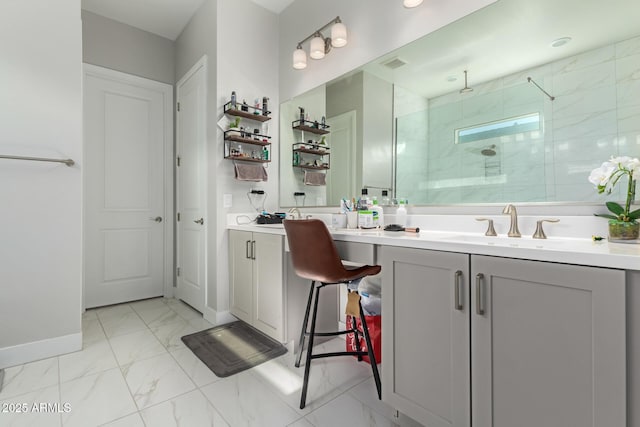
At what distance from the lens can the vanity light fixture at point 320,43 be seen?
2.18 m

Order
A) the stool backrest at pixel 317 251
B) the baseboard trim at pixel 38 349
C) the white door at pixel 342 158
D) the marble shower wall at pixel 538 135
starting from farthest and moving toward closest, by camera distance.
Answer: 1. the white door at pixel 342 158
2. the baseboard trim at pixel 38 349
3. the stool backrest at pixel 317 251
4. the marble shower wall at pixel 538 135

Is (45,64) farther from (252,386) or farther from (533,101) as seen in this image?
(533,101)

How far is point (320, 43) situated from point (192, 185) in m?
1.76

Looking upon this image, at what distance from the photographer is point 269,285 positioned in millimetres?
2090

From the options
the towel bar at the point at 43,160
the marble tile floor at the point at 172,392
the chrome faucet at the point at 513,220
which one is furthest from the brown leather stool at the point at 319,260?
the towel bar at the point at 43,160

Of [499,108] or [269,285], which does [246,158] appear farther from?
[499,108]

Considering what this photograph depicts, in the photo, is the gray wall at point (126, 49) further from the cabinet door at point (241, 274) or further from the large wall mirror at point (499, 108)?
the large wall mirror at point (499, 108)

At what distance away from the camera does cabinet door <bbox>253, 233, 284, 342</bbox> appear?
6.55 ft

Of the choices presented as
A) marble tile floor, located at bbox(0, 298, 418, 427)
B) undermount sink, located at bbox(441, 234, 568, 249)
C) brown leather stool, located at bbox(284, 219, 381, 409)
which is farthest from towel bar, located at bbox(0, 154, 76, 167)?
undermount sink, located at bbox(441, 234, 568, 249)

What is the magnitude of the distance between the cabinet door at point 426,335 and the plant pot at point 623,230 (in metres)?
0.59

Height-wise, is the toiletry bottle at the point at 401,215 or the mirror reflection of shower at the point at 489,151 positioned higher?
the mirror reflection of shower at the point at 489,151

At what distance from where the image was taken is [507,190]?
152 centimetres

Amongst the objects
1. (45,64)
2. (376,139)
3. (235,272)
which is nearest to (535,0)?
(376,139)

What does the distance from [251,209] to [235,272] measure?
0.60m
